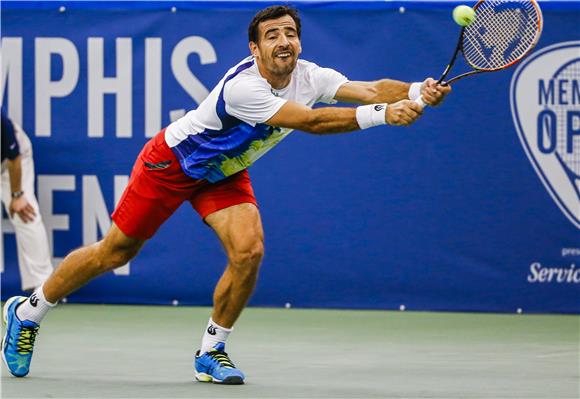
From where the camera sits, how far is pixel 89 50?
909 centimetres

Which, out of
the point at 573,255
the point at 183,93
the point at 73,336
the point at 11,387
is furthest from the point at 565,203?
the point at 11,387

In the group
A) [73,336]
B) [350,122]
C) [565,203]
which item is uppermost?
[350,122]

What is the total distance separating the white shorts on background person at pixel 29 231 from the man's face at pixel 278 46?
3228 millimetres

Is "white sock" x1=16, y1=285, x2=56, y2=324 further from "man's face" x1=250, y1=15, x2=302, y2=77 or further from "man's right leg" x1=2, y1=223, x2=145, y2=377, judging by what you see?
"man's face" x1=250, y1=15, x2=302, y2=77

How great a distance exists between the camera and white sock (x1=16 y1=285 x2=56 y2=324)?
20.8 feet

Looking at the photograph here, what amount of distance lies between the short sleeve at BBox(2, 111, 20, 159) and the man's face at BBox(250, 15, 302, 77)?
9.97ft

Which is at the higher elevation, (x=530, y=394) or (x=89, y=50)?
(x=89, y=50)

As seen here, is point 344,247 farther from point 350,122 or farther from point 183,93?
point 350,122

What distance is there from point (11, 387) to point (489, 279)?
12.9ft

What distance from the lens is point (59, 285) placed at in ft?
20.7

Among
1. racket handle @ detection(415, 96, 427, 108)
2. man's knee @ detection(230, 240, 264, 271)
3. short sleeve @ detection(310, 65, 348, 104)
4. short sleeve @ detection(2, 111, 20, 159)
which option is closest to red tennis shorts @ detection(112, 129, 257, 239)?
man's knee @ detection(230, 240, 264, 271)

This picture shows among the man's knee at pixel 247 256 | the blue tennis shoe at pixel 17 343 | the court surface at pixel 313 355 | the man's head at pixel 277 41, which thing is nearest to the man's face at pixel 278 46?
the man's head at pixel 277 41

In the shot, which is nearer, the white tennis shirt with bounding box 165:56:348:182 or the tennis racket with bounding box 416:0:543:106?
the white tennis shirt with bounding box 165:56:348:182

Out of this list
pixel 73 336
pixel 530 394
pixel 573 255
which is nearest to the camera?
pixel 530 394
